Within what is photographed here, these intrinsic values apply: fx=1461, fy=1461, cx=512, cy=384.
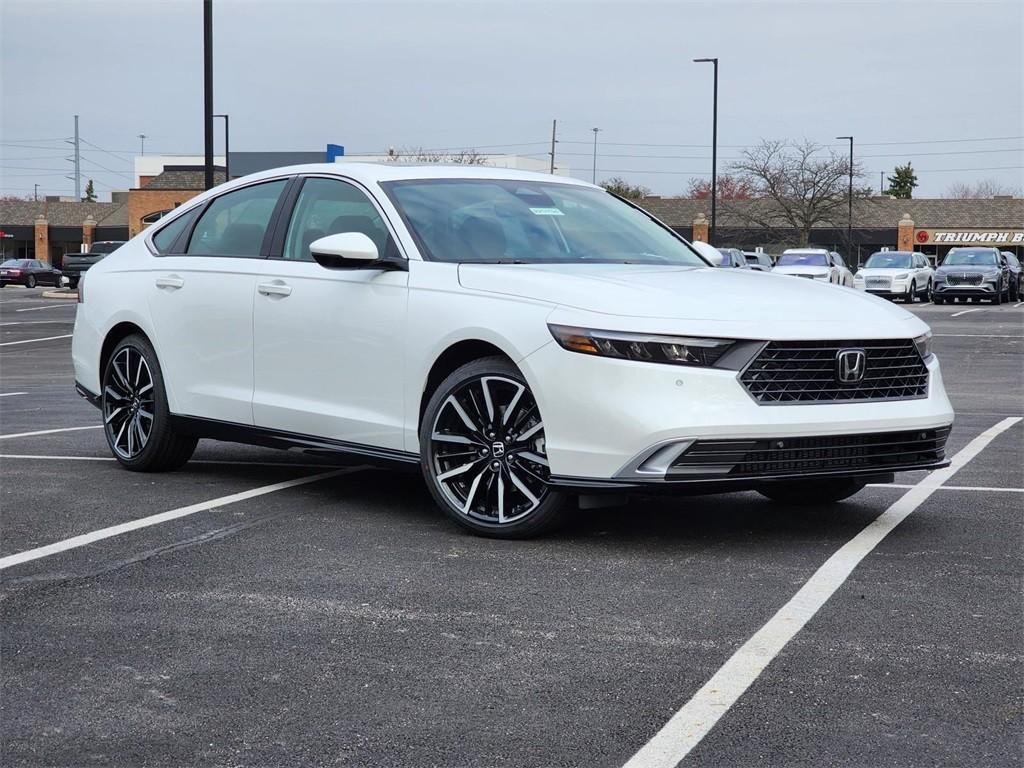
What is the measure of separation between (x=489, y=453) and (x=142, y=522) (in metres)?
1.68

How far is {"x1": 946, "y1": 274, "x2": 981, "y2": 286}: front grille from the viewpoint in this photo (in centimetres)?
4391

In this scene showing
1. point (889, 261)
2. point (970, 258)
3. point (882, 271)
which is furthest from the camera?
point (889, 261)

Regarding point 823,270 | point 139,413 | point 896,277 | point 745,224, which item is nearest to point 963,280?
point 896,277

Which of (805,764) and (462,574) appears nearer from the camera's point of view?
(805,764)

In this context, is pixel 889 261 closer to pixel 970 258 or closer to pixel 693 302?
pixel 970 258

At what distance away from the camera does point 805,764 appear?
11.6ft

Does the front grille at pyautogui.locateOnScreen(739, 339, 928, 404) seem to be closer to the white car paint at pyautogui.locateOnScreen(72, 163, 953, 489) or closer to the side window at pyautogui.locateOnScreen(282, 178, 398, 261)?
the white car paint at pyautogui.locateOnScreen(72, 163, 953, 489)

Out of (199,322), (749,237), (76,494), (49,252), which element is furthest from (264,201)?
(49,252)

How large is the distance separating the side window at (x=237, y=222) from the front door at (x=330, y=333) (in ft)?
0.83

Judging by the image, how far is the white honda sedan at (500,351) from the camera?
5766 millimetres

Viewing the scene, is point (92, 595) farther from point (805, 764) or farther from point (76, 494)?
point (805, 764)

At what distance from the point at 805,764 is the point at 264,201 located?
512 centimetres

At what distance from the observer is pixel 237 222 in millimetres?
7953

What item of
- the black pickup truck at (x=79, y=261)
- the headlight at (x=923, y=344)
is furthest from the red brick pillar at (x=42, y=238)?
the headlight at (x=923, y=344)
